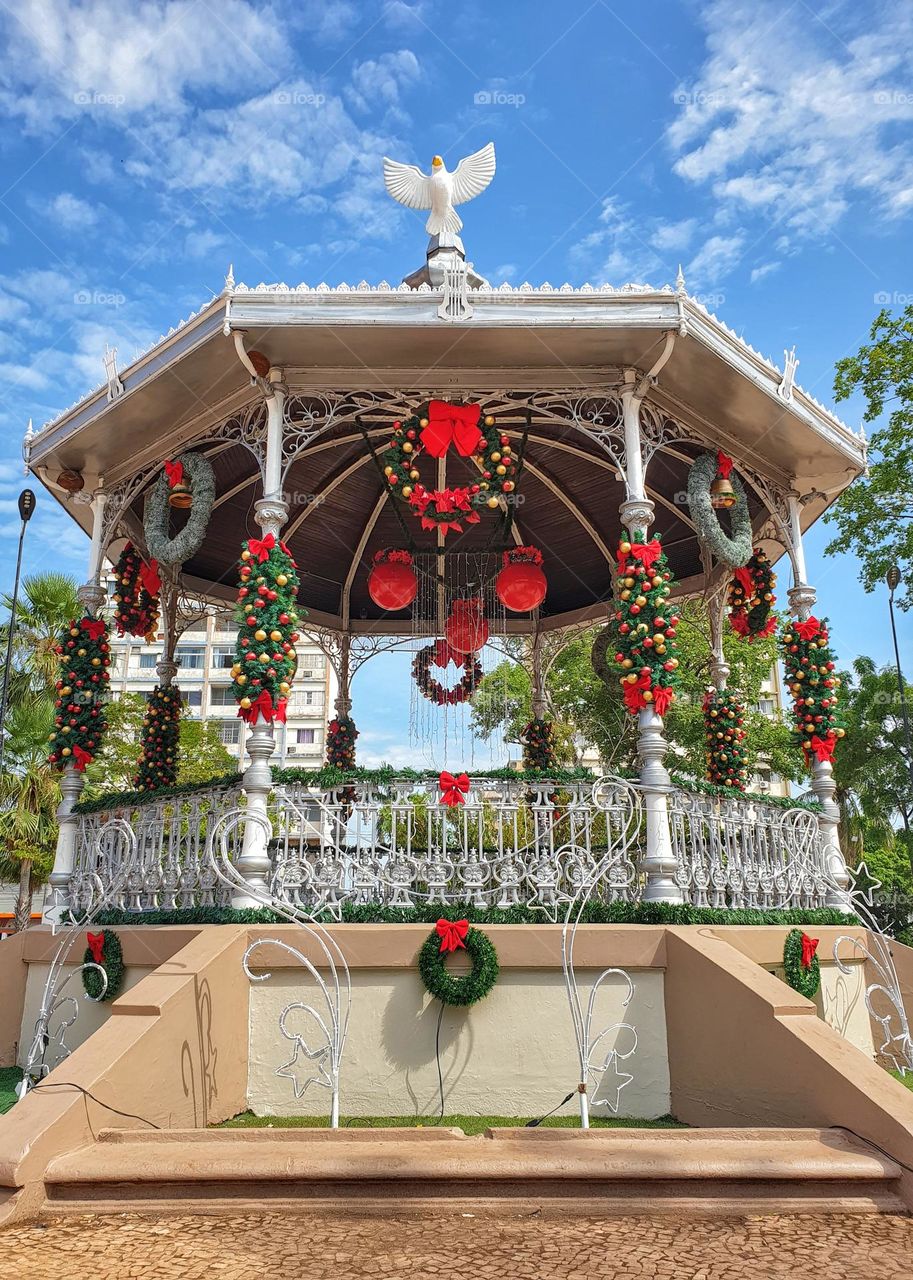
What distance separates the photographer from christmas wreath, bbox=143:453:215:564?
29.1 ft

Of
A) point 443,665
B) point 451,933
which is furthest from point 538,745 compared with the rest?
point 451,933

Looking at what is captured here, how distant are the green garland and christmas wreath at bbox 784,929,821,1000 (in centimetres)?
266

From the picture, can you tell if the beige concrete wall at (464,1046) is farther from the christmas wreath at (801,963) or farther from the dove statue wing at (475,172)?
the dove statue wing at (475,172)

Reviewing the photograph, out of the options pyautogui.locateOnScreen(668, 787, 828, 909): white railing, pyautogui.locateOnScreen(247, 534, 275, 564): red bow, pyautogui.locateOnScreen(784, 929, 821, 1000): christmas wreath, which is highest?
pyautogui.locateOnScreen(247, 534, 275, 564): red bow

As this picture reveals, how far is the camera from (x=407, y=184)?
32.1 ft

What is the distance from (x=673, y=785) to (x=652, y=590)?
171cm

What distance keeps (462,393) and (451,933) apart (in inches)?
201

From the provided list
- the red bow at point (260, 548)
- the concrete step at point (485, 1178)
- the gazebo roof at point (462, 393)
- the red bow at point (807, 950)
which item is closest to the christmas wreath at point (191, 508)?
the gazebo roof at point (462, 393)

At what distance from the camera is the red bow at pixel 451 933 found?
653 centimetres

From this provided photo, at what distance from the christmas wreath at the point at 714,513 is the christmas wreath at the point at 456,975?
468 cm

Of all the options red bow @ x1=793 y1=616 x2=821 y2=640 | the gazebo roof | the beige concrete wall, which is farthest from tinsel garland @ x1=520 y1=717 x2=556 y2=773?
the beige concrete wall

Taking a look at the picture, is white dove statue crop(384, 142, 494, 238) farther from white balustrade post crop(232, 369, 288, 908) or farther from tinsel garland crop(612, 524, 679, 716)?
tinsel garland crop(612, 524, 679, 716)

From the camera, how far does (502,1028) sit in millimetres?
6543

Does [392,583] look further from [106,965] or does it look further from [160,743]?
[106,965]
